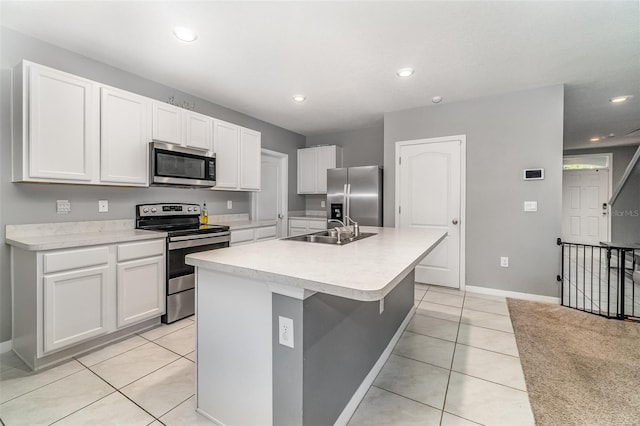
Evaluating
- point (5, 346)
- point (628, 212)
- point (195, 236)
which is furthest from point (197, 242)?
point (628, 212)

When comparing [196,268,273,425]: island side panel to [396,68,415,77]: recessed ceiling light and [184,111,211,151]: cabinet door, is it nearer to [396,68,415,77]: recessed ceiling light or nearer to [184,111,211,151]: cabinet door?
[184,111,211,151]: cabinet door

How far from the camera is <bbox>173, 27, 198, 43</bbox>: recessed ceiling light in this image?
7.14 feet

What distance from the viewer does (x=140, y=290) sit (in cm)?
246

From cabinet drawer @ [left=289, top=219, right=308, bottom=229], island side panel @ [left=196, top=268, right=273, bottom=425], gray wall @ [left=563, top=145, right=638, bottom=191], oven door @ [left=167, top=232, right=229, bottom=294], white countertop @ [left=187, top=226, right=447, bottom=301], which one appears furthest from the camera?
gray wall @ [left=563, top=145, right=638, bottom=191]

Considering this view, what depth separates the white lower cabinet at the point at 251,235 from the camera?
3456 millimetres

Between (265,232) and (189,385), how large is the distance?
2.30 meters

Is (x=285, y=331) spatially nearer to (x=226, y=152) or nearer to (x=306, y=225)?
(x=226, y=152)

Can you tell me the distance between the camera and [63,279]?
6.54ft

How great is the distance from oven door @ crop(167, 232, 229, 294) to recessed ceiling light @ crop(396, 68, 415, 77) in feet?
8.64

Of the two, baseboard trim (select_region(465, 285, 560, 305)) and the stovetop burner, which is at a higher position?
the stovetop burner

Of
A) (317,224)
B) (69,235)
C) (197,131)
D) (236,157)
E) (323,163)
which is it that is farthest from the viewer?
(323,163)

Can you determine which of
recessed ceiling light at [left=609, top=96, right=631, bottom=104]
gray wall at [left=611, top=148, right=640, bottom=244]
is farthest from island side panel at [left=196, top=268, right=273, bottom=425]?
gray wall at [left=611, top=148, right=640, bottom=244]

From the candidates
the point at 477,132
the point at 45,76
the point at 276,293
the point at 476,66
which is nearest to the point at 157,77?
the point at 45,76

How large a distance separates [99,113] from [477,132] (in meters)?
4.12
